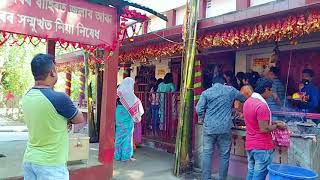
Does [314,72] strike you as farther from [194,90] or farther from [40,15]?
[40,15]

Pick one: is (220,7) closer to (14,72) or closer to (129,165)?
(129,165)

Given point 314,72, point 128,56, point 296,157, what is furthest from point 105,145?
point 314,72

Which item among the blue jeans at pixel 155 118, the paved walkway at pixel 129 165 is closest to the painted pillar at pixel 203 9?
the blue jeans at pixel 155 118

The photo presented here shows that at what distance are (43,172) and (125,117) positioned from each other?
16.0 feet

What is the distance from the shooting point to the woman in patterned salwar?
25.1ft

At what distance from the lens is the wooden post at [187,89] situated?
650 centimetres

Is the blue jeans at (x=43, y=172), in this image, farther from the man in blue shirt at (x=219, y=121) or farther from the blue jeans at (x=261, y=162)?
the man in blue shirt at (x=219, y=121)

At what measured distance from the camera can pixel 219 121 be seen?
571cm

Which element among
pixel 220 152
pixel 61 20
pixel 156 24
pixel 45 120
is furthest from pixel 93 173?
pixel 156 24

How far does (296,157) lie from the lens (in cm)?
538

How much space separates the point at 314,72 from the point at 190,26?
281 centimetres

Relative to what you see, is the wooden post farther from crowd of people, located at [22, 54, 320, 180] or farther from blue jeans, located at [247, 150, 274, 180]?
blue jeans, located at [247, 150, 274, 180]

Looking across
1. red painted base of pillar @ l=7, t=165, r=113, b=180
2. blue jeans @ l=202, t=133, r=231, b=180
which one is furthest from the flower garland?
red painted base of pillar @ l=7, t=165, r=113, b=180

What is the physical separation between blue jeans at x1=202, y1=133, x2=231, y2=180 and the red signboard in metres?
2.29
